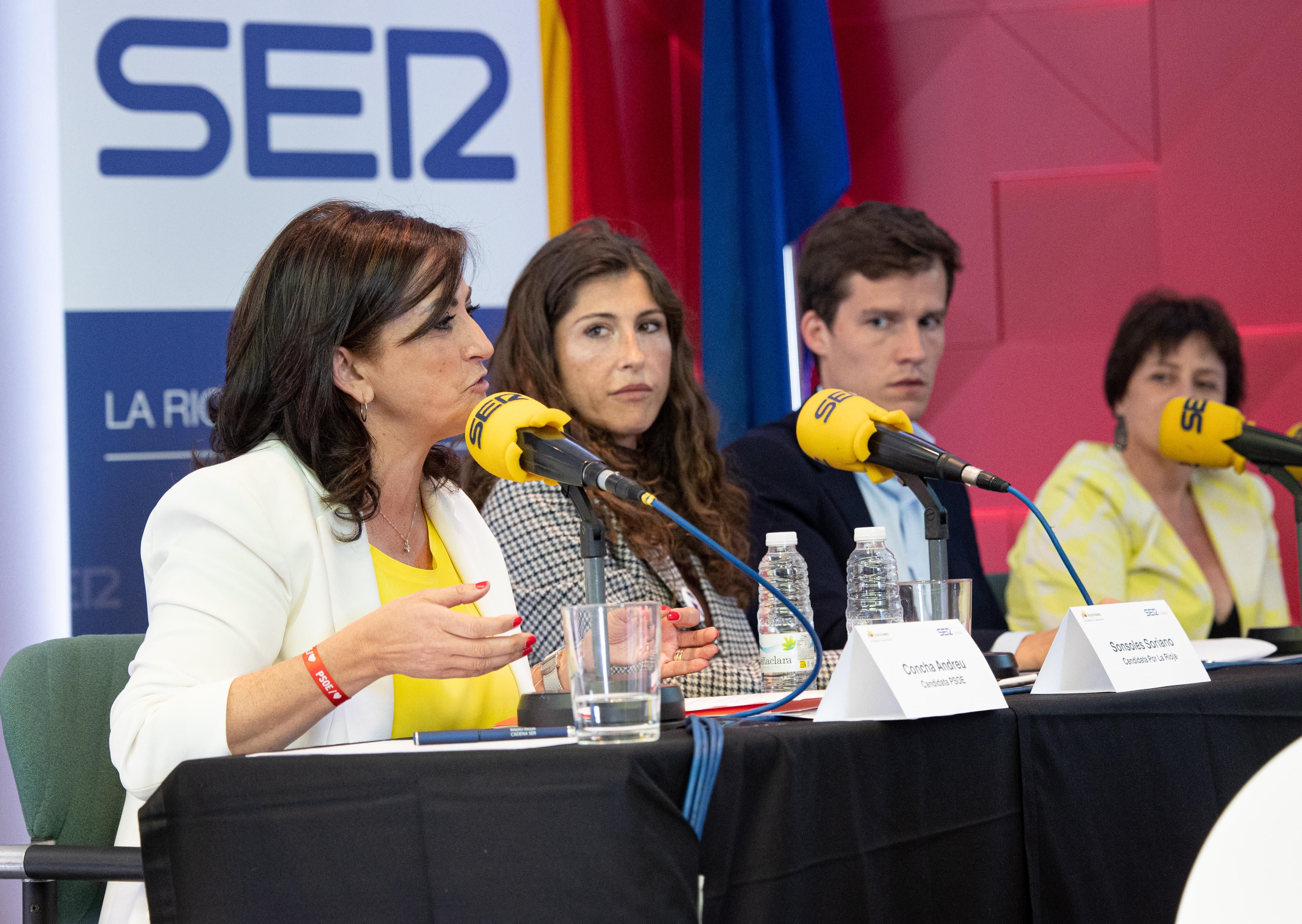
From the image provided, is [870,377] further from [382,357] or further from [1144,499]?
[382,357]

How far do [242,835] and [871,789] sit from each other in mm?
523

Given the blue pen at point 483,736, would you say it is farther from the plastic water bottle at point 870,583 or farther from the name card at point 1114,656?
the plastic water bottle at point 870,583

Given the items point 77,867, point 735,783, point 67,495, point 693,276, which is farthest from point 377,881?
point 693,276

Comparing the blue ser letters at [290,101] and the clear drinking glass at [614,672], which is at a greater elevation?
the blue ser letters at [290,101]

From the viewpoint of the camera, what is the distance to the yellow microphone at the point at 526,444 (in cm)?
127

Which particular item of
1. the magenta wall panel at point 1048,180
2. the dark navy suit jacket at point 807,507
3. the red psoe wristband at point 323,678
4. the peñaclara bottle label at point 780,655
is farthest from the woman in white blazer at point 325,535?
the magenta wall panel at point 1048,180

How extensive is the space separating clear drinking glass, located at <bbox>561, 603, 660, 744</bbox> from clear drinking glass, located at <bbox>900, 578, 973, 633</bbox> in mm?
443

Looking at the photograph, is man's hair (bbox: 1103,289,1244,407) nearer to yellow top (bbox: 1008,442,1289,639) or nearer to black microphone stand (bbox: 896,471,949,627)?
yellow top (bbox: 1008,442,1289,639)

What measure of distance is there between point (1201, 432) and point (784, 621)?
868mm

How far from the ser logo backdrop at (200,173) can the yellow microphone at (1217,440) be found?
1520mm

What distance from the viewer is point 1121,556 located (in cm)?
289

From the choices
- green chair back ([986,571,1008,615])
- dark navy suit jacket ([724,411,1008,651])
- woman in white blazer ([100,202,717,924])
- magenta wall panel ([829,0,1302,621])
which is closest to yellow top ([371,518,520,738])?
woman in white blazer ([100,202,717,924])

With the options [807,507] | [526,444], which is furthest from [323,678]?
[807,507]

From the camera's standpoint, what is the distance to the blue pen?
1.19 m
